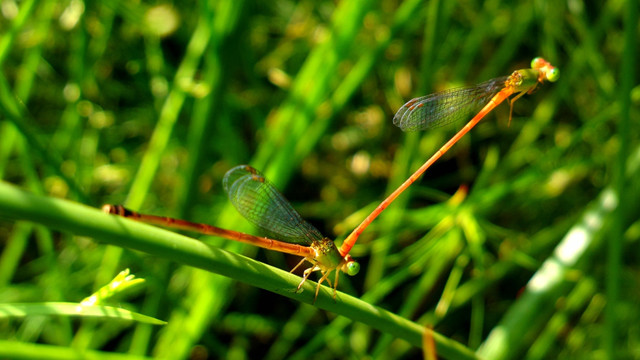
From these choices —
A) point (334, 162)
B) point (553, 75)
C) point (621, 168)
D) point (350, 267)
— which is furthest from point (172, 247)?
point (334, 162)

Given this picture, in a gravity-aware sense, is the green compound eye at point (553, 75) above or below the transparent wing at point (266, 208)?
above

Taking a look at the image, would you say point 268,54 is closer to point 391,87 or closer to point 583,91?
point 391,87

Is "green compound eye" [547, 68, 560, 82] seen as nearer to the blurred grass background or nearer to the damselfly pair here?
the damselfly pair

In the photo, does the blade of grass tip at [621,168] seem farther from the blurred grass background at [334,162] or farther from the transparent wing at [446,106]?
the transparent wing at [446,106]

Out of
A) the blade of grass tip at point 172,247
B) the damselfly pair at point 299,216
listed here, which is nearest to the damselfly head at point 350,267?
the damselfly pair at point 299,216

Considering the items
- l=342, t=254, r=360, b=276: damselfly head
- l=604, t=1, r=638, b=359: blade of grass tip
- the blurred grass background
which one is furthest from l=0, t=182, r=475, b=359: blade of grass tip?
the blurred grass background

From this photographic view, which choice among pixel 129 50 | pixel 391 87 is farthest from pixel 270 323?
pixel 129 50

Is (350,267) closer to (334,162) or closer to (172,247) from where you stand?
(172,247)
